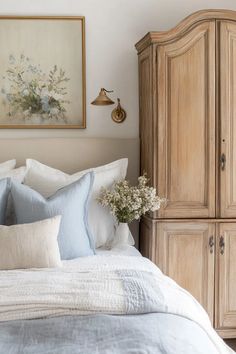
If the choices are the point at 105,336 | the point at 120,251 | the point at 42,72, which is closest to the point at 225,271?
the point at 120,251

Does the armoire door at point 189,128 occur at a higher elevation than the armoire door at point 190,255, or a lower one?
higher

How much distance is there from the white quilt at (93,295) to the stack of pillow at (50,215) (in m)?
0.18

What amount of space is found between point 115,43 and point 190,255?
155 centimetres

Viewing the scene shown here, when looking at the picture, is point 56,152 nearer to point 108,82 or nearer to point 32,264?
point 108,82

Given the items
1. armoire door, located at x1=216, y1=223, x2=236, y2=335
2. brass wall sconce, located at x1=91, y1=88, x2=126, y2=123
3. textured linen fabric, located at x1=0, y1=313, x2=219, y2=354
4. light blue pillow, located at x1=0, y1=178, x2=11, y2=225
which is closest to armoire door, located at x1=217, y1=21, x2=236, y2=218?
armoire door, located at x1=216, y1=223, x2=236, y2=335

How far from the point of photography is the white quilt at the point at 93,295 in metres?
1.69

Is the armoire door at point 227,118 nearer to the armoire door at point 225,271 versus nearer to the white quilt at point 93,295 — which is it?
the armoire door at point 225,271

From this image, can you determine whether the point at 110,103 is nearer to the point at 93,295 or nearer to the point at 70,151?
the point at 70,151

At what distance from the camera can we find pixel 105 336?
59.3 inches

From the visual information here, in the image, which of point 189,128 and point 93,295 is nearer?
point 93,295

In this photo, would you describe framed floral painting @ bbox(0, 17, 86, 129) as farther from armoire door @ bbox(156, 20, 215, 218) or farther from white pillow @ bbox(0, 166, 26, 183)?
armoire door @ bbox(156, 20, 215, 218)

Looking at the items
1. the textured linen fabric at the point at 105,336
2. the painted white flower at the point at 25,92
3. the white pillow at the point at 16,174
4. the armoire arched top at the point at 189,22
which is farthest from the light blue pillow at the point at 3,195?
the armoire arched top at the point at 189,22

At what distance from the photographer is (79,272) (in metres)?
2.11

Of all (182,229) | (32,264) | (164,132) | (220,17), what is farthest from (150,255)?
(220,17)
